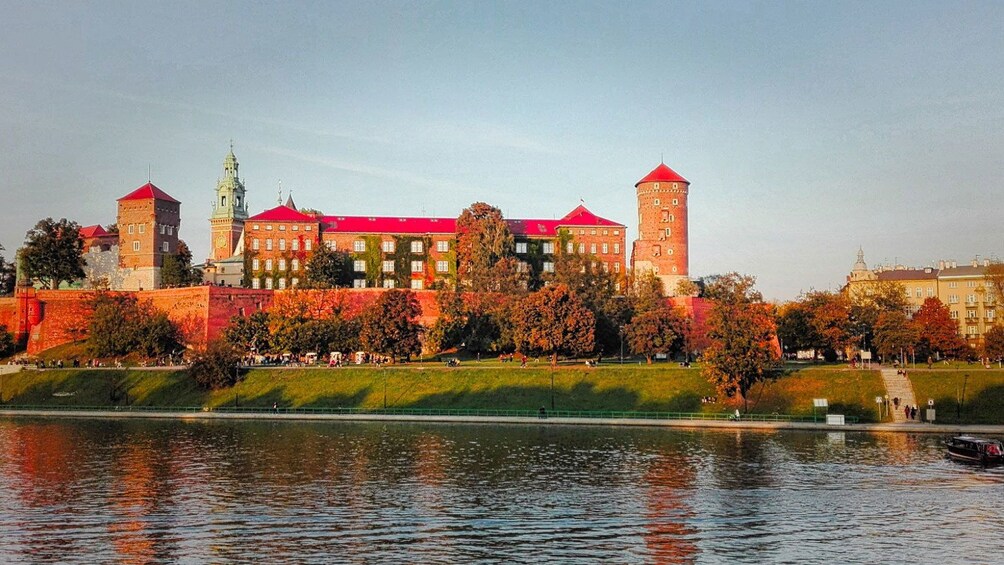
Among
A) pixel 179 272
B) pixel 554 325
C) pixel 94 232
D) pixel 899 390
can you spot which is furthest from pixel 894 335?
pixel 94 232

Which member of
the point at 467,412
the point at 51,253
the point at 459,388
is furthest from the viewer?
the point at 51,253

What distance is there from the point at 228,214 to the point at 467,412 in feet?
220

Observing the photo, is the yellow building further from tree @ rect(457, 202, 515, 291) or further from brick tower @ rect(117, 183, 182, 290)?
brick tower @ rect(117, 183, 182, 290)

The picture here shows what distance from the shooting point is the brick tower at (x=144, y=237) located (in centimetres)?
8562

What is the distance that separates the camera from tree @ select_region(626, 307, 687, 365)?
62375 mm

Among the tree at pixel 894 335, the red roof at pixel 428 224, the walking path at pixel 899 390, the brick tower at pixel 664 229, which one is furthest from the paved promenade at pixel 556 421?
the brick tower at pixel 664 229

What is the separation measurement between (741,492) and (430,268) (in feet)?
197

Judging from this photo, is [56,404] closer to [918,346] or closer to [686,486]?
[686,486]

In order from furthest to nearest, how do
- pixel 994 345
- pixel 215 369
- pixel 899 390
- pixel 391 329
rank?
pixel 391 329
pixel 215 369
pixel 994 345
pixel 899 390

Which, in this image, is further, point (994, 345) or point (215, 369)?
point (215, 369)

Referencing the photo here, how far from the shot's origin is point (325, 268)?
8125 cm

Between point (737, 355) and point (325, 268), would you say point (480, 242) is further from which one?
point (737, 355)

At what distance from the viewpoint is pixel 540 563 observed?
22.1m

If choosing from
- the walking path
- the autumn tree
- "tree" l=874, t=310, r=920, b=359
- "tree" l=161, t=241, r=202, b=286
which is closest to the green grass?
the walking path
